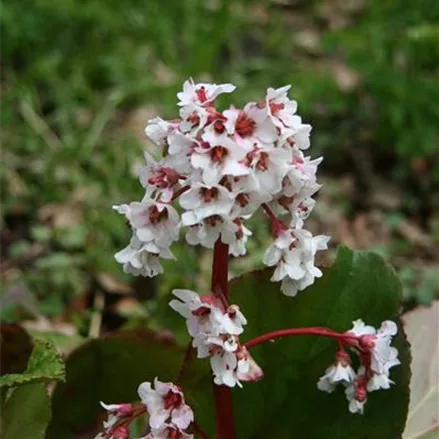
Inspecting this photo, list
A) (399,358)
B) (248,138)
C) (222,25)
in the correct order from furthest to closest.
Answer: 1. (222,25)
2. (399,358)
3. (248,138)

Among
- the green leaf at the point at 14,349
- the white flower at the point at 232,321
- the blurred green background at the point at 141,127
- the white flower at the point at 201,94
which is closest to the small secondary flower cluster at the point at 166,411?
the white flower at the point at 232,321

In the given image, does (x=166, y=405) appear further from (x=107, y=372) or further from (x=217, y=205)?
(x=107, y=372)

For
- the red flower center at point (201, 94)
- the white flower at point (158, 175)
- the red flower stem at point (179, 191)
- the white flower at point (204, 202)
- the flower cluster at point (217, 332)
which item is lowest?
the flower cluster at point (217, 332)

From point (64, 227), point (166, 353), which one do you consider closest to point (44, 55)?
point (64, 227)

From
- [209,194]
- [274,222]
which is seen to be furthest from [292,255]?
[209,194]

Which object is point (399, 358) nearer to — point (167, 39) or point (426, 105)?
point (426, 105)

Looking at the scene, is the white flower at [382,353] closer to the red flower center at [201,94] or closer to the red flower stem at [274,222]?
the red flower stem at [274,222]

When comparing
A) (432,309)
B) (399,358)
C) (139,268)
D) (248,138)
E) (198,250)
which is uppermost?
(248,138)
